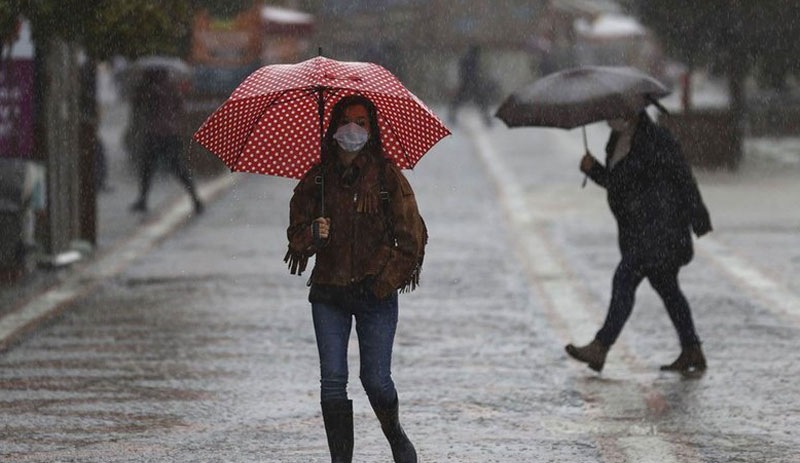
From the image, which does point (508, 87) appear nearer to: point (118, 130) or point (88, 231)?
point (118, 130)

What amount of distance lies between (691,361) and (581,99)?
1.58 meters

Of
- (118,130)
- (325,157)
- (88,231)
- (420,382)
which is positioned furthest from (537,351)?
(118,130)

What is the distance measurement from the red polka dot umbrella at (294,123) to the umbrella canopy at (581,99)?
262 cm

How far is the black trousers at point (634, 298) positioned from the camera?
9820mm

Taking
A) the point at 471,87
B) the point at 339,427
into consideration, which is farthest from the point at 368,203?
the point at 471,87

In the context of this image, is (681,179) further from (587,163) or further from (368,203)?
(368,203)

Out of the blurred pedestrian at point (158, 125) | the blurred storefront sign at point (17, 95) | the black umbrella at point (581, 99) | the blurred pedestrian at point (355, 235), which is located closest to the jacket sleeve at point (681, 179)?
the black umbrella at point (581, 99)

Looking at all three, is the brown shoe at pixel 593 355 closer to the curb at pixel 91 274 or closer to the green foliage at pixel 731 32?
the curb at pixel 91 274

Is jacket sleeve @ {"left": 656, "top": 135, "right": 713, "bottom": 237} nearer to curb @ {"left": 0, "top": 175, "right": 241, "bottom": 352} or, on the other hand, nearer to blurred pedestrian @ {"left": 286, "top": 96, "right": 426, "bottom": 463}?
blurred pedestrian @ {"left": 286, "top": 96, "right": 426, "bottom": 463}

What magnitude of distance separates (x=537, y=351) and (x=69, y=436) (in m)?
3.37

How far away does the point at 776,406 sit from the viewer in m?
8.80

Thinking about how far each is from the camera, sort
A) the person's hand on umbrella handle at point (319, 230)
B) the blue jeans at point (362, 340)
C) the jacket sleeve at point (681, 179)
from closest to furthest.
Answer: the person's hand on umbrella handle at point (319, 230)
the blue jeans at point (362, 340)
the jacket sleeve at point (681, 179)

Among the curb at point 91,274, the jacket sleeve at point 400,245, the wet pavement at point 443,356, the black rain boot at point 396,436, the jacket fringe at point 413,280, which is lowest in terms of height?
the curb at point 91,274

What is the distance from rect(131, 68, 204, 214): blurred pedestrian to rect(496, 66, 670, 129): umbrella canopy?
32.9 ft
